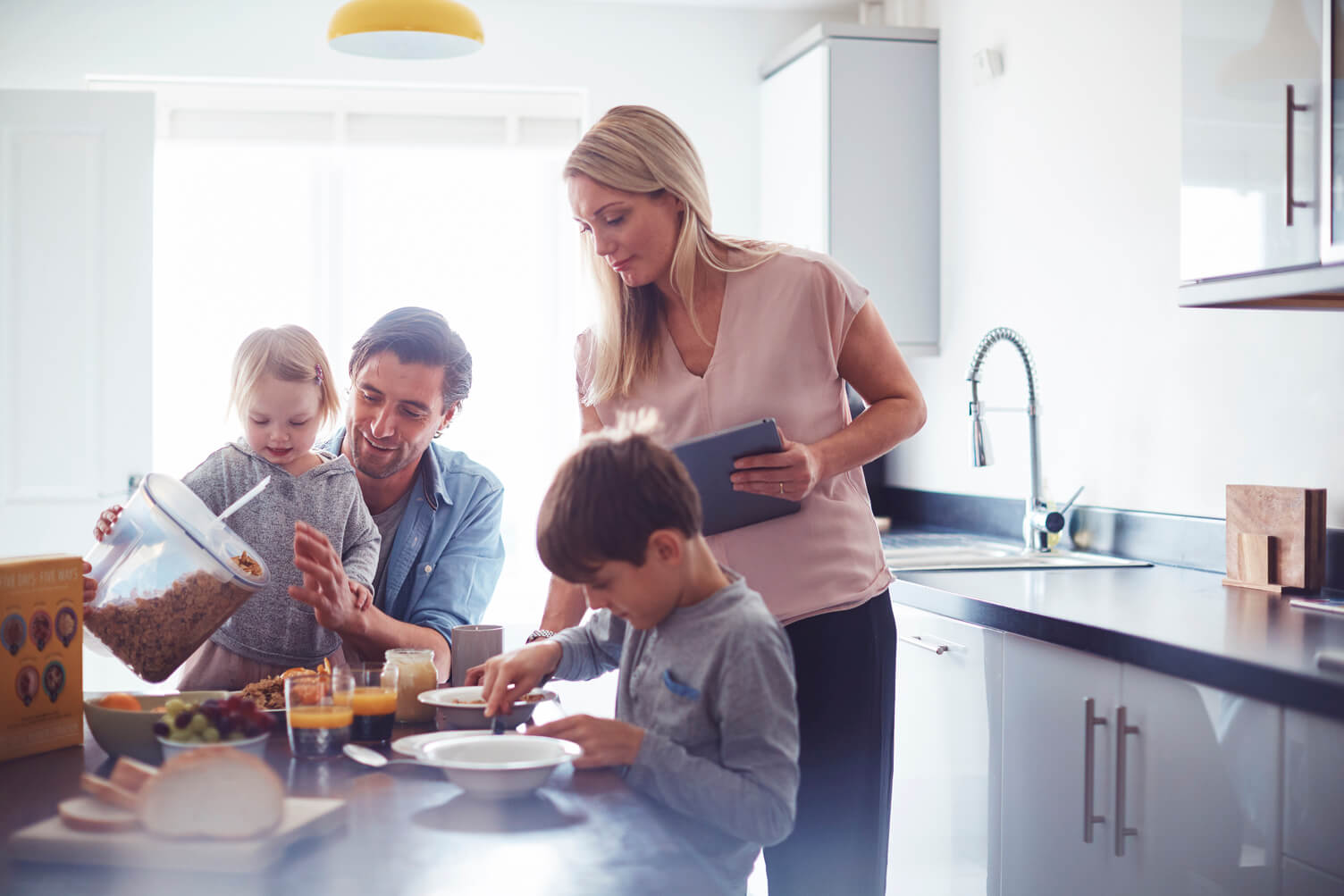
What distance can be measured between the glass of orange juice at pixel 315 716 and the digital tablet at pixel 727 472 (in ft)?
1.59

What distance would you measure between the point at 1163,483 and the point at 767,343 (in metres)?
1.30

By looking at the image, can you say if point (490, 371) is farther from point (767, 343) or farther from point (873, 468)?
point (767, 343)

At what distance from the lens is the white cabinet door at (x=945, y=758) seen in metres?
2.00

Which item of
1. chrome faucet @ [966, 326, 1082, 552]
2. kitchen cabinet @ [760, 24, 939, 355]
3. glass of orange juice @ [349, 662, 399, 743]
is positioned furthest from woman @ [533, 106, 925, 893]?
kitchen cabinet @ [760, 24, 939, 355]

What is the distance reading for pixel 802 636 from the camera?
62.8 inches

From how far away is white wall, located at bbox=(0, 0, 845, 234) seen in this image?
385cm

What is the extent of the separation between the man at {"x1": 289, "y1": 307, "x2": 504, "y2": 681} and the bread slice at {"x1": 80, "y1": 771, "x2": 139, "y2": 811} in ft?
2.56

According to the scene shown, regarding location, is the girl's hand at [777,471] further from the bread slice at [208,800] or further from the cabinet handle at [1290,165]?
the cabinet handle at [1290,165]

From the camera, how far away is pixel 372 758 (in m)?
1.19

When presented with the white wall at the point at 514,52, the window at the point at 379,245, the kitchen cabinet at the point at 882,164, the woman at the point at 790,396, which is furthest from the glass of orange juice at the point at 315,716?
the white wall at the point at 514,52

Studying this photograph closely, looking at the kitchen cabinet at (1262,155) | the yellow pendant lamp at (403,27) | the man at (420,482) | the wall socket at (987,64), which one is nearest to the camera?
the kitchen cabinet at (1262,155)

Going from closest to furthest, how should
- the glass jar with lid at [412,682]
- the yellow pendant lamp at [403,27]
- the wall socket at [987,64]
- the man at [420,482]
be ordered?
the glass jar with lid at [412,682]
the man at [420,482]
the yellow pendant lamp at [403,27]
the wall socket at [987,64]

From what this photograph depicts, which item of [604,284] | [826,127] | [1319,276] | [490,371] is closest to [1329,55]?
[1319,276]

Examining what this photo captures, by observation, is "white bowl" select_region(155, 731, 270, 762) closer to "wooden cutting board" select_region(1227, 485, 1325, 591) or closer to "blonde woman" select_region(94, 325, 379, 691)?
"blonde woman" select_region(94, 325, 379, 691)
